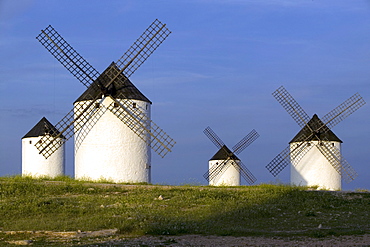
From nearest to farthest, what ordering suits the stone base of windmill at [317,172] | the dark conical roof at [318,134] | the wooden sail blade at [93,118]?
1. the wooden sail blade at [93,118]
2. the stone base of windmill at [317,172]
3. the dark conical roof at [318,134]

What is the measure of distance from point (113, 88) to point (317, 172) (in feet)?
51.3

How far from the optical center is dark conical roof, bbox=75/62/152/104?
27625mm

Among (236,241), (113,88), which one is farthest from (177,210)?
(113,88)

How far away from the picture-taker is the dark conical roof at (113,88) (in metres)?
27.6

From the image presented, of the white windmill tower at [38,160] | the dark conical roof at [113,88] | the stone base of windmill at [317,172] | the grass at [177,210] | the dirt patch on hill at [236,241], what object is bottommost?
the dirt patch on hill at [236,241]

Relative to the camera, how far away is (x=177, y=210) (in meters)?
19.5

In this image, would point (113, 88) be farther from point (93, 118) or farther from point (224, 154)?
point (224, 154)

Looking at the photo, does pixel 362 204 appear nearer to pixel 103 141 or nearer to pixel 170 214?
pixel 170 214

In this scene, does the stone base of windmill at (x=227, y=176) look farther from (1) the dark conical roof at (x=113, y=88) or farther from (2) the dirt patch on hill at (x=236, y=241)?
(2) the dirt patch on hill at (x=236, y=241)

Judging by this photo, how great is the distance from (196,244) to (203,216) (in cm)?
481

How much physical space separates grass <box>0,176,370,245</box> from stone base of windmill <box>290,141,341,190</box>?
1167 cm

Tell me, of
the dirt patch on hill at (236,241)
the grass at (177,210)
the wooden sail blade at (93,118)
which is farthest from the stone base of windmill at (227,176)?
the dirt patch on hill at (236,241)

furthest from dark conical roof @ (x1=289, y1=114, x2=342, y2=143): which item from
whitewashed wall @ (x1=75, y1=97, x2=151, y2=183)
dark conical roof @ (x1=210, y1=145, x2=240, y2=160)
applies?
whitewashed wall @ (x1=75, y1=97, x2=151, y2=183)

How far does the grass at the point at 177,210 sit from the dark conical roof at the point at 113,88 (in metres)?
4.46
